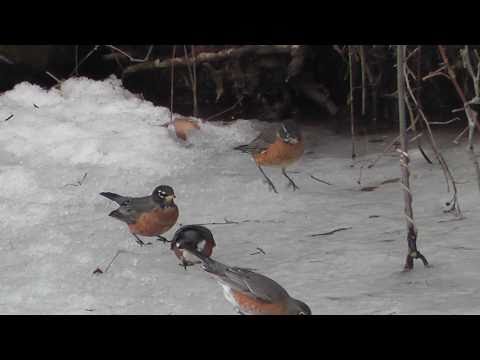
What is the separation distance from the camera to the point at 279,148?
5.54 meters

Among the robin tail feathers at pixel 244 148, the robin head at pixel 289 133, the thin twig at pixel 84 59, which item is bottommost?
the robin tail feathers at pixel 244 148

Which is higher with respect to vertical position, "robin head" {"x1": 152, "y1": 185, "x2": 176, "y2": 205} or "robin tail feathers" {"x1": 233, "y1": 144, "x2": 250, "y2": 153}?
"robin tail feathers" {"x1": 233, "y1": 144, "x2": 250, "y2": 153}

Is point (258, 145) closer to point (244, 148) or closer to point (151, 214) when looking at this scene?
point (244, 148)

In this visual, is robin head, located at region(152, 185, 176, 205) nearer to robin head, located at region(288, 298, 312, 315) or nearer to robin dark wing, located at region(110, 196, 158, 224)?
robin dark wing, located at region(110, 196, 158, 224)

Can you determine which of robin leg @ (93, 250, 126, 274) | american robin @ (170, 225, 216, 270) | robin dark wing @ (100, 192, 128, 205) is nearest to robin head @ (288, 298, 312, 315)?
american robin @ (170, 225, 216, 270)

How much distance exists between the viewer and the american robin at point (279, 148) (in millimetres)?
5578

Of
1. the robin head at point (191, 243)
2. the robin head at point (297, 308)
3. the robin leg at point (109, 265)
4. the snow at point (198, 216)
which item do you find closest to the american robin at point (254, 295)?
the robin head at point (297, 308)

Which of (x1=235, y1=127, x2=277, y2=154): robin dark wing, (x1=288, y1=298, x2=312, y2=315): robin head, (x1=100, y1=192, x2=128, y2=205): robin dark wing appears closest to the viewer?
(x1=288, y1=298, x2=312, y2=315): robin head

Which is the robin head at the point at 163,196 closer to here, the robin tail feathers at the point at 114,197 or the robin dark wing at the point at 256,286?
the robin tail feathers at the point at 114,197

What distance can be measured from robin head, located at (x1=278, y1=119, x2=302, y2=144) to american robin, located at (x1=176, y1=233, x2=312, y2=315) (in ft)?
7.38

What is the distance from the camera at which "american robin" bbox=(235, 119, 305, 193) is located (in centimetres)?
558

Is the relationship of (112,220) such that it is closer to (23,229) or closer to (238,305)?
(23,229)

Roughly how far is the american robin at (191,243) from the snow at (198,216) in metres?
0.06
